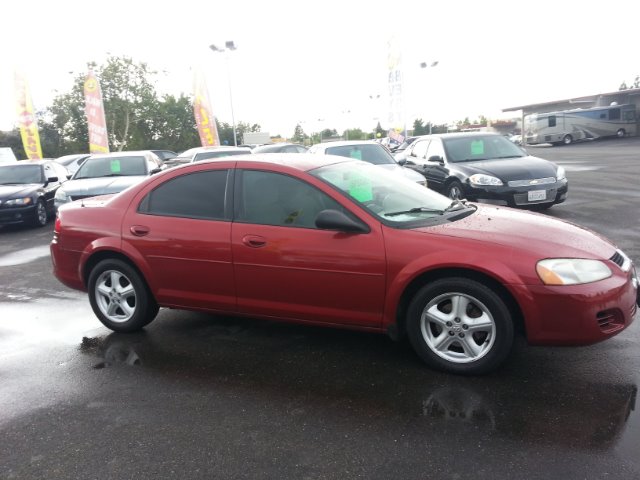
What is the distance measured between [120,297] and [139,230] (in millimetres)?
668

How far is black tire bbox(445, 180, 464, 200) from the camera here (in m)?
9.81

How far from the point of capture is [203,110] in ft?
93.4

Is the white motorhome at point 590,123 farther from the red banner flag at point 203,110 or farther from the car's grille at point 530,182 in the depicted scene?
the car's grille at point 530,182

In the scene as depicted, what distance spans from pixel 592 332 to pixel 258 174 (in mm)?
2626

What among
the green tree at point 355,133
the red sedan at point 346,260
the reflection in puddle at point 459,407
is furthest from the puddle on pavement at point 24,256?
the green tree at point 355,133

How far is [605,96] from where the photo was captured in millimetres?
47406

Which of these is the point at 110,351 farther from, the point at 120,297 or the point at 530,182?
the point at 530,182

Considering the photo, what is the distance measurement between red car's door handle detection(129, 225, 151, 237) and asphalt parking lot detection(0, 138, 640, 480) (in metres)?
0.91

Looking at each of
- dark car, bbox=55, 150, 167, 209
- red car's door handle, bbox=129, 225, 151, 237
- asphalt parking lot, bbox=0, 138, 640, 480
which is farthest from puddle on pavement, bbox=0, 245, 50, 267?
red car's door handle, bbox=129, 225, 151, 237

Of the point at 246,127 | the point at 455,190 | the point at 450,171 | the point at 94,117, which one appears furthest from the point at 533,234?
the point at 246,127

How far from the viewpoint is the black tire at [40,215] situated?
38.4ft

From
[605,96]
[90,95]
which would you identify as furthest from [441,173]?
[605,96]

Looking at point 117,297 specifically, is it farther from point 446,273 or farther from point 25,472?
point 446,273

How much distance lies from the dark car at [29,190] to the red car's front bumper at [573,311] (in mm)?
11018
